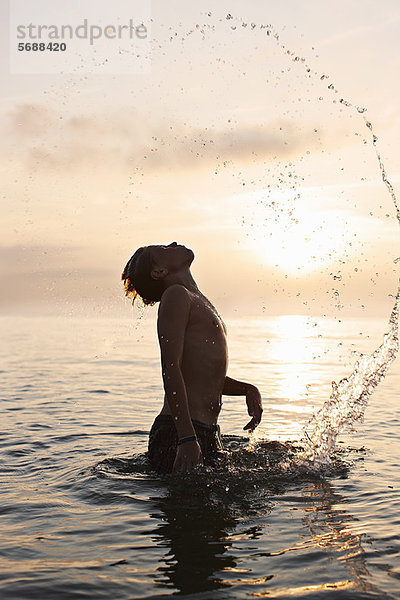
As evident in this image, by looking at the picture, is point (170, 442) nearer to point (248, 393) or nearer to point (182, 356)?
point (182, 356)

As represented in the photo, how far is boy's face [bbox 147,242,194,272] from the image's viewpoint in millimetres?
5938

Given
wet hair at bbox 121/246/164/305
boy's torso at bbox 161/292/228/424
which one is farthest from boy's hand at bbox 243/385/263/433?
wet hair at bbox 121/246/164/305

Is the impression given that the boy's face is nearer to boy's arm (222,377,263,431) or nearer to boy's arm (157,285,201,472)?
boy's arm (157,285,201,472)

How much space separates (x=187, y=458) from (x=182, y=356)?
0.91 metres

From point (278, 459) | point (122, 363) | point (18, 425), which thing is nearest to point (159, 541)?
point (278, 459)

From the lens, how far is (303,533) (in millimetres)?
4562

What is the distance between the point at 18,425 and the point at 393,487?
552 centimetres

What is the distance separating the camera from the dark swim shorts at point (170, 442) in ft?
18.6

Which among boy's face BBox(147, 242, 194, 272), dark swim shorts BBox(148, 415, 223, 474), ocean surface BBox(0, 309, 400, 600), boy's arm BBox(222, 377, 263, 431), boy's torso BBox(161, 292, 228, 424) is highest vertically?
boy's face BBox(147, 242, 194, 272)

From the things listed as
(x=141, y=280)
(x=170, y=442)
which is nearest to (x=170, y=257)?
(x=141, y=280)

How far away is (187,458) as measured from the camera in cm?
513

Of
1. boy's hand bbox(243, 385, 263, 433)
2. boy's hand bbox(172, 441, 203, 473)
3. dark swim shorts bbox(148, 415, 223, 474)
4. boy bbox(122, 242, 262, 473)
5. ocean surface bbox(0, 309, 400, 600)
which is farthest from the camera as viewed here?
boy's hand bbox(243, 385, 263, 433)

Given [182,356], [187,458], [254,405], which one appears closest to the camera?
[187,458]

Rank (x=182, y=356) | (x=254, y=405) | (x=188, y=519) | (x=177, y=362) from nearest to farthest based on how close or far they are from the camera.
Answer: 1. (x=188, y=519)
2. (x=177, y=362)
3. (x=182, y=356)
4. (x=254, y=405)
